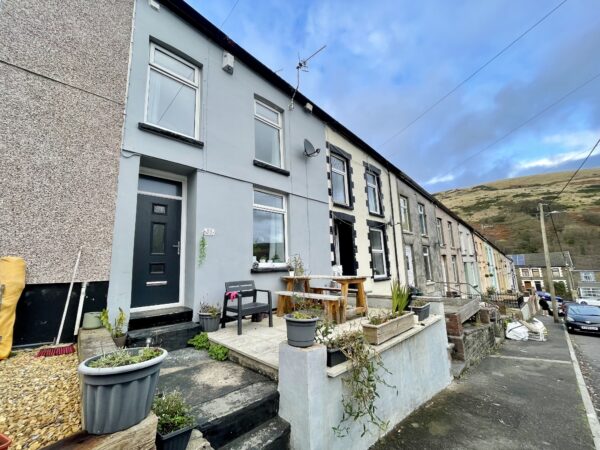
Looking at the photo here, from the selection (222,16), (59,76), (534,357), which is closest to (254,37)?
(222,16)

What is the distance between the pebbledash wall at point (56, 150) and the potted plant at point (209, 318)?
4.51 feet

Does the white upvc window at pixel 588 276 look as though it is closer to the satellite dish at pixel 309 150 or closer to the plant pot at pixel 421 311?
the plant pot at pixel 421 311

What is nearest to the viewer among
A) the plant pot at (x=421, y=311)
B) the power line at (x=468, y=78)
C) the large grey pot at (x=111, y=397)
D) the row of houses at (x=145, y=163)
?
the large grey pot at (x=111, y=397)

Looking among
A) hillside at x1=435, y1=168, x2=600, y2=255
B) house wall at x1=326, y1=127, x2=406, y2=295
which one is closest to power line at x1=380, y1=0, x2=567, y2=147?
house wall at x1=326, y1=127, x2=406, y2=295

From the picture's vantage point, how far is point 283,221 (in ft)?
21.3

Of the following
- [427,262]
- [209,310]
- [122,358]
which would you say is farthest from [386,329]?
[427,262]

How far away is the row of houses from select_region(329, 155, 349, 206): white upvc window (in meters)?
0.76

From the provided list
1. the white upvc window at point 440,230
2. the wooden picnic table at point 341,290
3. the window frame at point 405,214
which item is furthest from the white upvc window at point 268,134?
the white upvc window at point 440,230

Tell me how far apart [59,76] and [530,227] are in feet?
265

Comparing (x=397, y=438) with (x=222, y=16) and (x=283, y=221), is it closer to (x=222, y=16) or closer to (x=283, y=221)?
(x=283, y=221)

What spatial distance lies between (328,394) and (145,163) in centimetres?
444

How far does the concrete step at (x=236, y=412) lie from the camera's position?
202cm

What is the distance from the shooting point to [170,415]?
179 centimetres

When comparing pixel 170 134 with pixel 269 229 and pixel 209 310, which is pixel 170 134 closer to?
pixel 269 229
